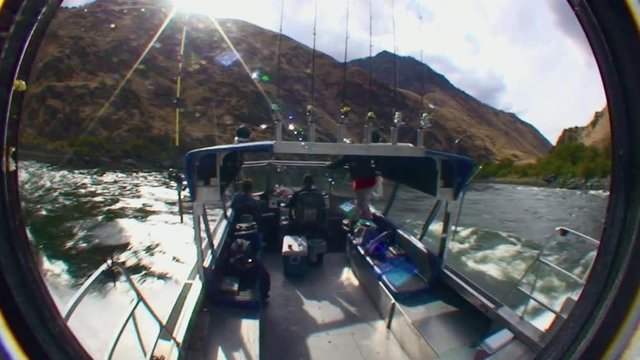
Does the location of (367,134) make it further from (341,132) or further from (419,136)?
(419,136)

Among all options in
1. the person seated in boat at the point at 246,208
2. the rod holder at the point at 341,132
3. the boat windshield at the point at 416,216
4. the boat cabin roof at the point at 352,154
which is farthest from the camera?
the boat windshield at the point at 416,216

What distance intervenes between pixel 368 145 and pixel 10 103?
140 inches

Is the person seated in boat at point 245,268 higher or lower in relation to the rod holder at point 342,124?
lower

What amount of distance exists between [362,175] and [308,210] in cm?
127

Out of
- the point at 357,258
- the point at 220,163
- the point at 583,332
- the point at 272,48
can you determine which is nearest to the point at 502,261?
the point at 357,258

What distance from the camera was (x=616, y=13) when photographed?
1536 millimetres

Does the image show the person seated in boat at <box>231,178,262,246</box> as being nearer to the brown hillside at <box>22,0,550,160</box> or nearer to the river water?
the river water

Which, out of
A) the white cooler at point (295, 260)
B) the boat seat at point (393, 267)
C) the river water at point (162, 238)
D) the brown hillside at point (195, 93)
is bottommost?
the river water at point (162, 238)

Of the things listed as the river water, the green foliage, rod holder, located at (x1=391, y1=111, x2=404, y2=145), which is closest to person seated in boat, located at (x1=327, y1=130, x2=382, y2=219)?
rod holder, located at (x1=391, y1=111, x2=404, y2=145)

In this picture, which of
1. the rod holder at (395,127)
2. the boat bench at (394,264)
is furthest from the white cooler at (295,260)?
the rod holder at (395,127)

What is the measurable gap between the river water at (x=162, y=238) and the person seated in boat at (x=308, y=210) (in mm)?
1999

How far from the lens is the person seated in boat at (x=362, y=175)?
7004 millimetres

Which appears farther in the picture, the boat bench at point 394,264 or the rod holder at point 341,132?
the boat bench at point 394,264

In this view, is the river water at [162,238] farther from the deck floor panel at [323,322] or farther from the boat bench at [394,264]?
the deck floor panel at [323,322]
